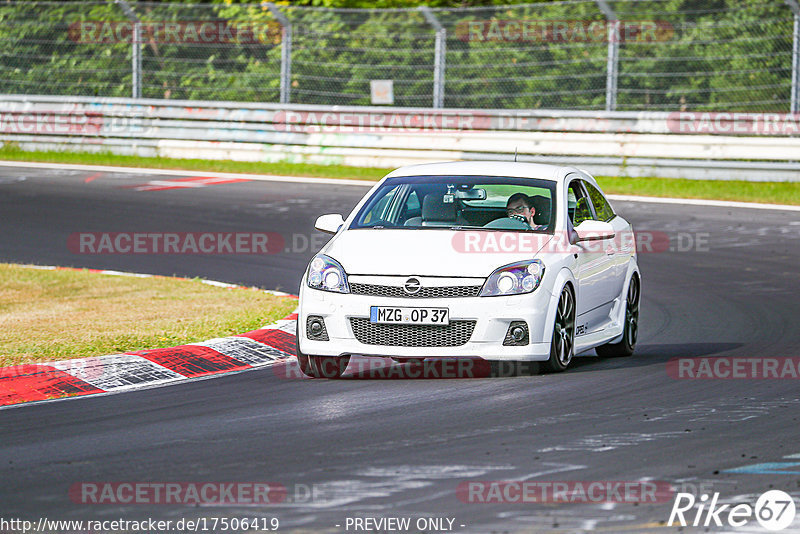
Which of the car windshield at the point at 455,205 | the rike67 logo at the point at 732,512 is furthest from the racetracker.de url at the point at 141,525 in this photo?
the car windshield at the point at 455,205

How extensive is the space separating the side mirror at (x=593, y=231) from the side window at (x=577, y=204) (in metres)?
0.49

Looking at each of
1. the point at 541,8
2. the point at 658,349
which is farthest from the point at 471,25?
the point at 658,349

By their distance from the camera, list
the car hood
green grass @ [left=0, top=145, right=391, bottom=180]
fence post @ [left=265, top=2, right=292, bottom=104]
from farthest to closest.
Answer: fence post @ [left=265, top=2, right=292, bottom=104] → green grass @ [left=0, top=145, right=391, bottom=180] → the car hood

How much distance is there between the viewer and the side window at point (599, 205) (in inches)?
441

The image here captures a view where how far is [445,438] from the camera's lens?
7.41 meters

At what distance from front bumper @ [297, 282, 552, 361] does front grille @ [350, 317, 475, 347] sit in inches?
1.0

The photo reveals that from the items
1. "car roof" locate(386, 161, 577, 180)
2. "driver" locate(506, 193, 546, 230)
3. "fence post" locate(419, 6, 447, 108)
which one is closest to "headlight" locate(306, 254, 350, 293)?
"car roof" locate(386, 161, 577, 180)

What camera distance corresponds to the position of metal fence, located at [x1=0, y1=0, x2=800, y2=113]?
2338 centimetres

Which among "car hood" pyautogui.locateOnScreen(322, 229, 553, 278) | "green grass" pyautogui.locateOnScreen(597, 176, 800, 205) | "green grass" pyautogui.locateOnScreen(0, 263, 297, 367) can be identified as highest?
"car hood" pyautogui.locateOnScreen(322, 229, 553, 278)

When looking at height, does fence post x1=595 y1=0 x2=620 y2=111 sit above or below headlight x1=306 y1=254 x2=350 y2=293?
above

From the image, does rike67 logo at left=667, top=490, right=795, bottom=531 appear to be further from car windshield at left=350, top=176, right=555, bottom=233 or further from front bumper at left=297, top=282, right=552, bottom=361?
car windshield at left=350, top=176, right=555, bottom=233

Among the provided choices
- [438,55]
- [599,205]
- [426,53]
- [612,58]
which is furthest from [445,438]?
[426,53]

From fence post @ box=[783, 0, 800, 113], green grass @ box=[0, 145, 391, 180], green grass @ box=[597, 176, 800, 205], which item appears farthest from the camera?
green grass @ box=[0, 145, 391, 180]

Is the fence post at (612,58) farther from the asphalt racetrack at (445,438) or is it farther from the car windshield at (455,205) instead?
the car windshield at (455,205)
